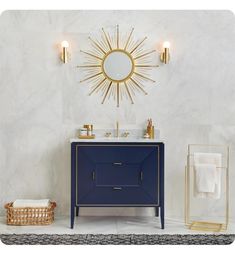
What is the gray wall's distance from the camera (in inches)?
198

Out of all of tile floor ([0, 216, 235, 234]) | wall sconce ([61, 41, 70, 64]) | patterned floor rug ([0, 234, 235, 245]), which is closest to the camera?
patterned floor rug ([0, 234, 235, 245])

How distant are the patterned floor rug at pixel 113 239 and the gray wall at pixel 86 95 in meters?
0.77

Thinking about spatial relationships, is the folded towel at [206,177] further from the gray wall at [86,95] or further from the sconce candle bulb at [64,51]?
the sconce candle bulb at [64,51]

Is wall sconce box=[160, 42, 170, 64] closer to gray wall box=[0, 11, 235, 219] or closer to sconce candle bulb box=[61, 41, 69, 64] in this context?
gray wall box=[0, 11, 235, 219]

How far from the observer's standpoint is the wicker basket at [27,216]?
475 cm

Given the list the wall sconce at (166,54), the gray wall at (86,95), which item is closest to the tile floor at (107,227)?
the gray wall at (86,95)

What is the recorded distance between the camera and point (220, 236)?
4.44m

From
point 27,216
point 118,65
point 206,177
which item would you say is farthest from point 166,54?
point 27,216

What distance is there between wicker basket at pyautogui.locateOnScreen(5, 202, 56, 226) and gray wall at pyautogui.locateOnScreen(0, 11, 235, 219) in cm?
37

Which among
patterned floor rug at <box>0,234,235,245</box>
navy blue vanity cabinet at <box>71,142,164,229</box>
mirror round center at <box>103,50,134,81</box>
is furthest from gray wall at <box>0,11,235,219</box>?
patterned floor rug at <box>0,234,235,245</box>

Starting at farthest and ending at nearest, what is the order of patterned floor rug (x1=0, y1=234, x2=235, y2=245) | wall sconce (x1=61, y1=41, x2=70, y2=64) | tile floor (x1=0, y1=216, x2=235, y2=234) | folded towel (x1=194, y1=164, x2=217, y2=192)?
wall sconce (x1=61, y1=41, x2=70, y2=64), folded towel (x1=194, y1=164, x2=217, y2=192), tile floor (x1=0, y1=216, x2=235, y2=234), patterned floor rug (x1=0, y1=234, x2=235, y2=245)

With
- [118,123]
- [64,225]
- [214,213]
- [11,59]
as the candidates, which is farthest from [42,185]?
[214,213]

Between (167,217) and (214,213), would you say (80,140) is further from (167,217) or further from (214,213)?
(214,213)

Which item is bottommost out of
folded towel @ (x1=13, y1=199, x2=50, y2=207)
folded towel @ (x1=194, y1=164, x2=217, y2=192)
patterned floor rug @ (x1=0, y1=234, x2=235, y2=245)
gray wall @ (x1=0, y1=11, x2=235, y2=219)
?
patterned floor rug @ (x1=0, y1=234, x2=235, y2=245)
